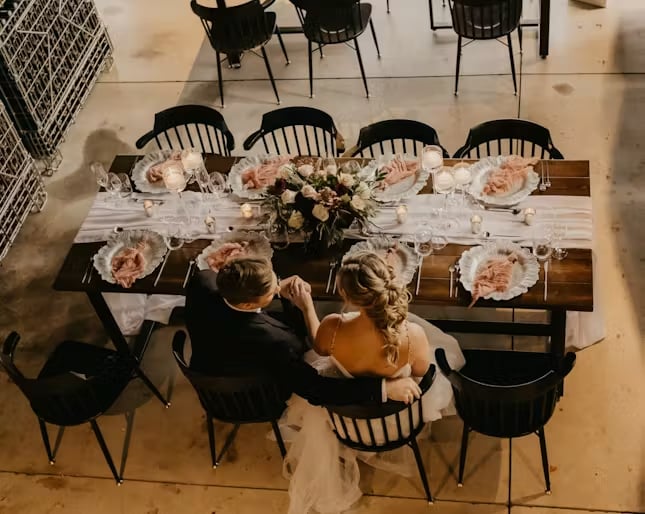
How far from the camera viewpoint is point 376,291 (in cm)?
339

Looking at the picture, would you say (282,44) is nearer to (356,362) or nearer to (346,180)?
(346,180)

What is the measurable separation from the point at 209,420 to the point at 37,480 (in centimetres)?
109

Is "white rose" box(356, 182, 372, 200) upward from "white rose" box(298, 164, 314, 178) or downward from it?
downward

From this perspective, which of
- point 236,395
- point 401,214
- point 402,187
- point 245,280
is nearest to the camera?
point 245,280

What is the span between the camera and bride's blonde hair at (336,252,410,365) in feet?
11.1

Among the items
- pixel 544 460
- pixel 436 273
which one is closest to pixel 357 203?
pixel 436 273

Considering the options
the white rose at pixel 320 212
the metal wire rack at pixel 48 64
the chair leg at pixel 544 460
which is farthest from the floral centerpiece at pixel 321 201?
the metal wire rack at pixel 48 64

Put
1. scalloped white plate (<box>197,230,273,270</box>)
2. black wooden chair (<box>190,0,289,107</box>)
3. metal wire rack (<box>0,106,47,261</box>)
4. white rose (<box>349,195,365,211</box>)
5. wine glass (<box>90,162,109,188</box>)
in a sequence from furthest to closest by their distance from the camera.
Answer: black wooden chair (<box>190,0,289,107</box>)
metal wire rack (<box>0,106,47,261</box>)
wine glass (<box>90,162,109,188</box>)
scalloped white plate (<box>197,230,273,270</box>)
white rose (<box>349,195,365,211</box>)

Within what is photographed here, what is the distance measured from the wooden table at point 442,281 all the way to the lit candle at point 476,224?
0.40 ft

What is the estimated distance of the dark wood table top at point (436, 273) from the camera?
12.8ft

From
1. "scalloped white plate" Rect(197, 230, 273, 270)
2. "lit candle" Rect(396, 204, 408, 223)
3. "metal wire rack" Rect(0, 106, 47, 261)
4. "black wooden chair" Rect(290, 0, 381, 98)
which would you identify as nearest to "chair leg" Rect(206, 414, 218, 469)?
"scalloped white plate" Rect(197, 230, 273, 270)

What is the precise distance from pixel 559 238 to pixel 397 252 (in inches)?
32.1

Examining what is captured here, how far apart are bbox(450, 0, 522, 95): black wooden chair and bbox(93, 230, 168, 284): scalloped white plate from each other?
9.41 feet

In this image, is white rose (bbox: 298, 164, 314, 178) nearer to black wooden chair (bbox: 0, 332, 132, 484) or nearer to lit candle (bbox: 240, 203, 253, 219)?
lit candle (bbox: 240, 203, 253, 219)
